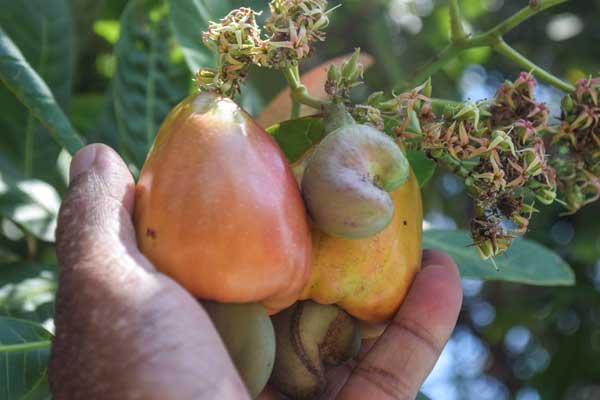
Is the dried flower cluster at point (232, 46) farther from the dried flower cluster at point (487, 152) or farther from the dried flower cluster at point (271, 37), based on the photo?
the dried flower cluster at point (487, 152)

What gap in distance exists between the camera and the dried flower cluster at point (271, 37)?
1.00 meters

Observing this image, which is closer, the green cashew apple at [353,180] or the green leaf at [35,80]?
the green cashew apple at [353,180]

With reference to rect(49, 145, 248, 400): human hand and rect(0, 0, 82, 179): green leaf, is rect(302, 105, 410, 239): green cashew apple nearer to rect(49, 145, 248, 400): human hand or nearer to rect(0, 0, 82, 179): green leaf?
rect(49, 145, 248, 400): human hand

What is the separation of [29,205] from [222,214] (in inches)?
27.5

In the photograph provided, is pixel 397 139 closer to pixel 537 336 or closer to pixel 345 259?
pixel 345 259

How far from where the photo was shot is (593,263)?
8.57 ft

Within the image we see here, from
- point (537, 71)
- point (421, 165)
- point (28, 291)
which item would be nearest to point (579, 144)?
point (537, 71)

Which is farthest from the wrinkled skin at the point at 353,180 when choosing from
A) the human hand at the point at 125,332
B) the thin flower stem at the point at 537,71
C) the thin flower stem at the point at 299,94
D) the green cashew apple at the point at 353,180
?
the thin flower stem at the point at 537,71

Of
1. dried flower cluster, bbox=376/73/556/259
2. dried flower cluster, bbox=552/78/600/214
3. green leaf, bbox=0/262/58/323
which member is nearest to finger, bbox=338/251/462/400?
dried flower cluster, bbox=376/73/556/259

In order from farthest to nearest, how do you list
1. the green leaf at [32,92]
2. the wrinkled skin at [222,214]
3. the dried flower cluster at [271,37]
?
the green leaf at [32,92] → the dried flower cluster at [271,37] → the wrinkled skin at [222,214]

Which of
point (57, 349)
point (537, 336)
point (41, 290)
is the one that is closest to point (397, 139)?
point (57, 349)

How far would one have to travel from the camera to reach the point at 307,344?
105 centimetres

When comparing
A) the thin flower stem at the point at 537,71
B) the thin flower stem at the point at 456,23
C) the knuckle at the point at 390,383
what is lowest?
the knuckle at the point at 390,383

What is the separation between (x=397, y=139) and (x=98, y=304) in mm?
477
